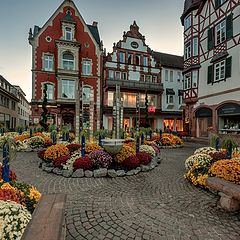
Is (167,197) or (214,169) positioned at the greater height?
(214,169)

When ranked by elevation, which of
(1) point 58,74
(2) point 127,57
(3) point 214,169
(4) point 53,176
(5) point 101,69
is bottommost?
(4) point 53,176

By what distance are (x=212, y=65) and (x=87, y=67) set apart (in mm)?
15657

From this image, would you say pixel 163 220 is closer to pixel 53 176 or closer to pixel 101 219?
pixel 101 219

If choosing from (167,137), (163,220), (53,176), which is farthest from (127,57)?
(163,220)

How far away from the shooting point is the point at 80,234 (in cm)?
302

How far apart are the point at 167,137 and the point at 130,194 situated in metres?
10.6

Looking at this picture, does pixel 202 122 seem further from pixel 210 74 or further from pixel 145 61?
pixel 145 61

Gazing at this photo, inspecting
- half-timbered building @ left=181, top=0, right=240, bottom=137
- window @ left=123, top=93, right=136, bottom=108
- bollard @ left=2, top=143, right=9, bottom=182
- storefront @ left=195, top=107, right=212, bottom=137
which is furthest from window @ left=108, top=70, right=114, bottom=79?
bollard @ left=2, top=143, right=9, bottom=182

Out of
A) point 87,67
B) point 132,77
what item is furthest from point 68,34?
point 132,77

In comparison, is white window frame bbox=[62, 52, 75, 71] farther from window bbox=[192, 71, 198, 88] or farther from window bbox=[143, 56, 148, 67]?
window bbox=[192, 71, 198, 88]

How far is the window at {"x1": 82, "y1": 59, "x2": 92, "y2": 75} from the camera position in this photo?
Answer: 954 inches

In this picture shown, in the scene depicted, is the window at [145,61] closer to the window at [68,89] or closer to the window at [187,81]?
the window at [187,81]

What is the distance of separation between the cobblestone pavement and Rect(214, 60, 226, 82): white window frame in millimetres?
13903

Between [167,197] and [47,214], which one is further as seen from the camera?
[167,197]
